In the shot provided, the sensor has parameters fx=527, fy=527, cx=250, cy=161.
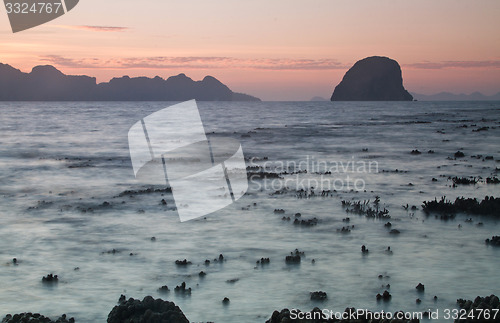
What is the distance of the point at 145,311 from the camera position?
8.38m

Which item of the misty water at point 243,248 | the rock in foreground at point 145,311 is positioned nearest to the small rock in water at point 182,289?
the misty water at point 243,248

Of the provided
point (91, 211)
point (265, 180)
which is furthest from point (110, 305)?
point (265, 180)

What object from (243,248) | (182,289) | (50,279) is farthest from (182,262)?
(50,279)

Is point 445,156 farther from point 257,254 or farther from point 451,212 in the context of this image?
point 257,254

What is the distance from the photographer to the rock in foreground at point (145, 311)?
8.38 meters

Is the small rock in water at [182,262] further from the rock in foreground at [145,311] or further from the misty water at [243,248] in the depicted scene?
the rock in foreground at [145,311]

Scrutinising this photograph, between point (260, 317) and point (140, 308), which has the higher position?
point (140, 308)

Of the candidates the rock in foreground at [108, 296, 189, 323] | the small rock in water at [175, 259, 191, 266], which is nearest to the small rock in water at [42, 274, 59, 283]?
the small rock in water at [175, 259, 191, 266]

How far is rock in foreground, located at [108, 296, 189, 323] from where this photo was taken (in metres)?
8.38

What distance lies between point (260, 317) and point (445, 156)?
102 ft

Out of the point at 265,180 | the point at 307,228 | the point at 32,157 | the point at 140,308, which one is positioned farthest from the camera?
the point at 32,157

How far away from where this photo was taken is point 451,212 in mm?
18688

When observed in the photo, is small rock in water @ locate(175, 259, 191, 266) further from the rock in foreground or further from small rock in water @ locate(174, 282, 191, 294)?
the rock in foreground

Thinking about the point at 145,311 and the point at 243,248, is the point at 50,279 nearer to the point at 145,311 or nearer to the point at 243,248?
the point at 145,311
